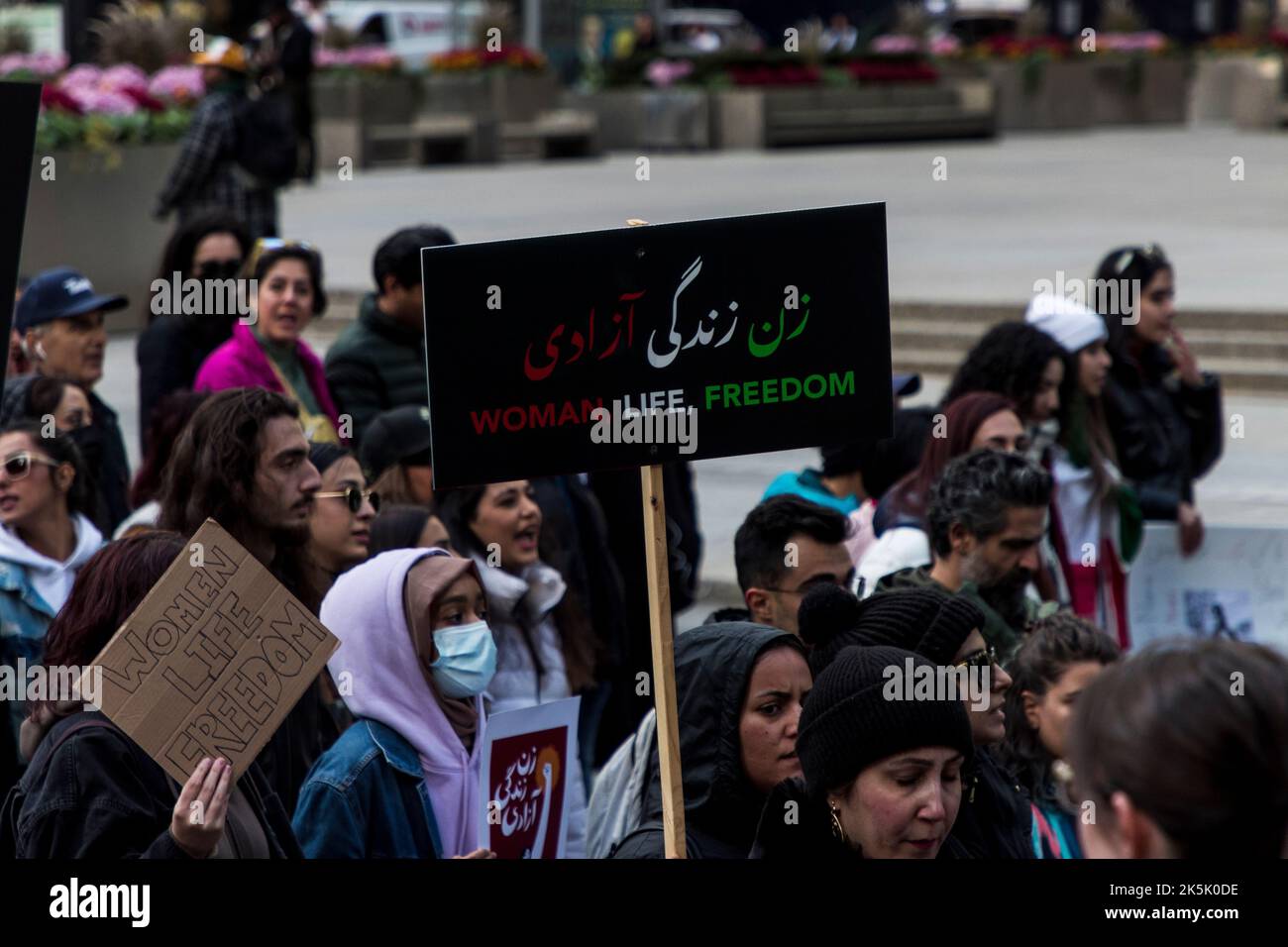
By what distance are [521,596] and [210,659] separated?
6.17 feet

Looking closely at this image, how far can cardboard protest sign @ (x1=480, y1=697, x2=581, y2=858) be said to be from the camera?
12.7ft

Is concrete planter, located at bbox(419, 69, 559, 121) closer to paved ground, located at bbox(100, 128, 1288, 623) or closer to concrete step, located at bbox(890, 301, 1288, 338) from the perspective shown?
paved ground, located at bbox(100, 128, 1288, 623)

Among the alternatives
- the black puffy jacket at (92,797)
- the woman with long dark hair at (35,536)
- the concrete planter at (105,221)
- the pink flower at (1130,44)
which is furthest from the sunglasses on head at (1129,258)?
the pink flower at (1130,44)

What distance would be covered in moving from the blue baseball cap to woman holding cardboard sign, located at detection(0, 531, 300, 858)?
3.27 meters

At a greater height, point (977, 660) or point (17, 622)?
point (977, 660)

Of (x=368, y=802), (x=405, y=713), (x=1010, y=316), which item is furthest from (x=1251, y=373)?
(x=368, y=802)

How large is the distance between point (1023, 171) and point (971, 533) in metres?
19.9

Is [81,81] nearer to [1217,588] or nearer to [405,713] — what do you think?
[1217,588]

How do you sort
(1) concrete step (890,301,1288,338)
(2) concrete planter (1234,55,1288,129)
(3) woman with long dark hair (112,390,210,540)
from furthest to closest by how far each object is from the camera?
(2) concrete planter (1234,55,1288,129) → (1) concrete step (890,301,1288,338) → (3) woman with long dark hair (112,390,210,540)

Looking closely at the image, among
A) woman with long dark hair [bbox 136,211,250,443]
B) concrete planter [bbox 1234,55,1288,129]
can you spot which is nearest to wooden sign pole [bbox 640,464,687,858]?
woman with long dark hair [bbox 136,211,250,443]

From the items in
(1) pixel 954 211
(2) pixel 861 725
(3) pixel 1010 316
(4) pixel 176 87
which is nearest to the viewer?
(2) pixel 861 725

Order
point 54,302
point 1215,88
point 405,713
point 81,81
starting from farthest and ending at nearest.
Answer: point 1215,88 → point 81,81 → point 54,302 → point 405,713

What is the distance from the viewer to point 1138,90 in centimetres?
3309

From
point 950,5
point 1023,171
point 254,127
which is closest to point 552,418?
point 254,127
